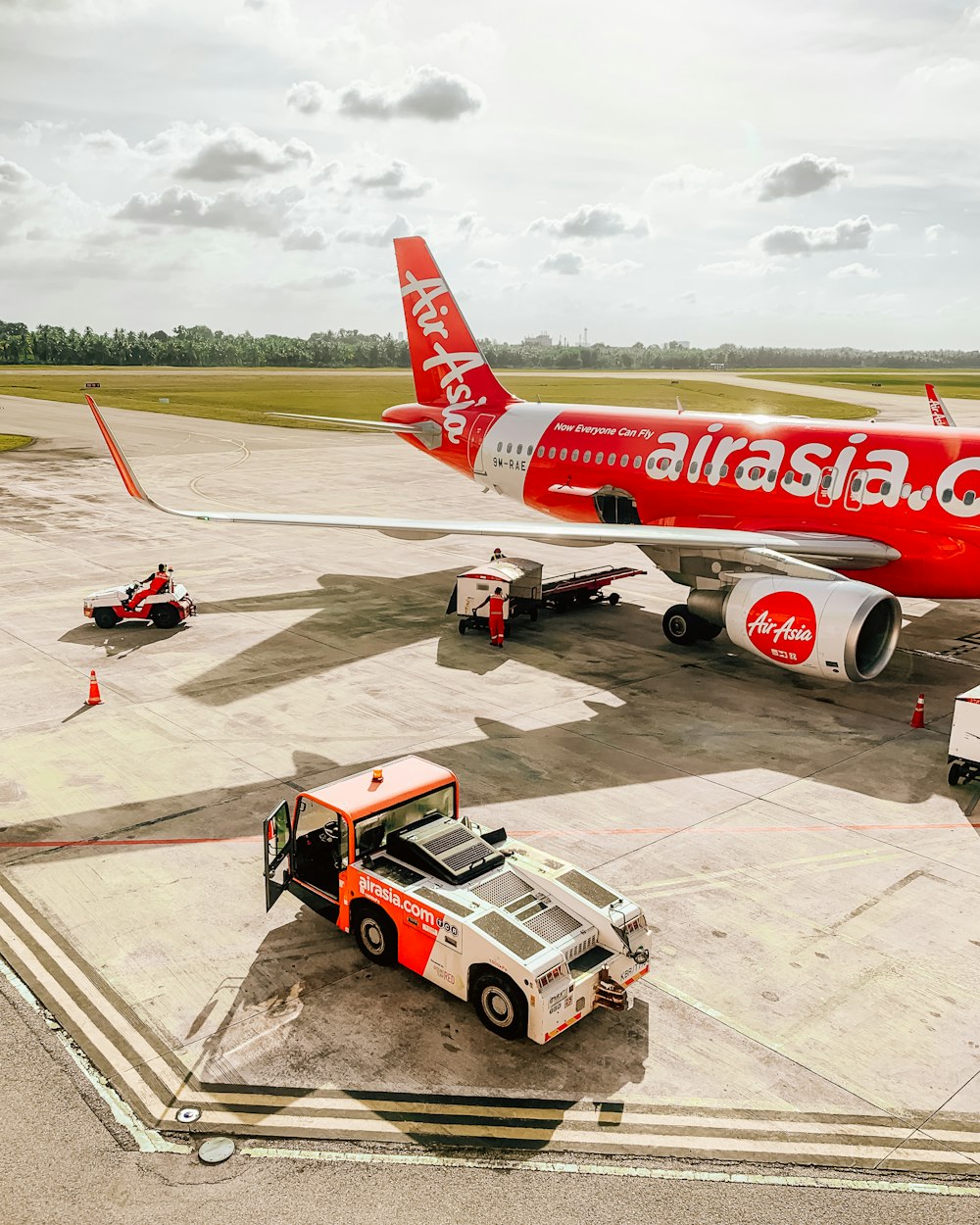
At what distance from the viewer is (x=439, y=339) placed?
3394cm

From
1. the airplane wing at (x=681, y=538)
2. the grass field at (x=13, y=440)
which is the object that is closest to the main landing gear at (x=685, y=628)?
the airplane wing at (x=681, y=538)

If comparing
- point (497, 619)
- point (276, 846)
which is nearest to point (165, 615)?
point (497, 619)

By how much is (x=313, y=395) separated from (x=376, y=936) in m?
119

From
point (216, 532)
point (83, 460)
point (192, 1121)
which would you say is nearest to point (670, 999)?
point (192, 1121)

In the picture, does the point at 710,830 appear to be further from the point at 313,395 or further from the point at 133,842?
the point at 313,395

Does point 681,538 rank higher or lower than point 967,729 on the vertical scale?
higher

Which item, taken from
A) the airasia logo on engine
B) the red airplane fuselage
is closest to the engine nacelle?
the airasia logo on engine

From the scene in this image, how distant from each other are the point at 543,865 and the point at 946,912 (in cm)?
563

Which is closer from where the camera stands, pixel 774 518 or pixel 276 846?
pixel 276 846

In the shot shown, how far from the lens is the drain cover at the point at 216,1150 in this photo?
883cm

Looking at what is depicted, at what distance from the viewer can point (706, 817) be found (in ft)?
50.9

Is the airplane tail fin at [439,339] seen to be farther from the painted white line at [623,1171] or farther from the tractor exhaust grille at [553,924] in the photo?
the painted white line at [623,1171]

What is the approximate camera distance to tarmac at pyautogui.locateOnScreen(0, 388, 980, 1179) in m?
9.62

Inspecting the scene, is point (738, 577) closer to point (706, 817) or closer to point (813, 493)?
point (813, 493)
